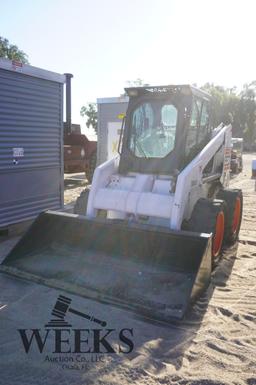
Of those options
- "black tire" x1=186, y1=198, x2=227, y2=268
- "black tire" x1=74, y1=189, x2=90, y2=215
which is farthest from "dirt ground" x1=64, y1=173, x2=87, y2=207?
Result: "black tire" x1=186, y1=198, x2=227, y2=268

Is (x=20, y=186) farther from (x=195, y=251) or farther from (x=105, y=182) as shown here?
(x=195, y=251)

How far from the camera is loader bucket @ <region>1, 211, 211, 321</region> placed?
13.1 ft

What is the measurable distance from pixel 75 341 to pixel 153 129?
130 inches

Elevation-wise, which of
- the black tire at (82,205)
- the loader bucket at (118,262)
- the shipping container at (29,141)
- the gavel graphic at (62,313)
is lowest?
the gavel graphic at (62,313)

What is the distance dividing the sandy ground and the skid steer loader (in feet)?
0.59

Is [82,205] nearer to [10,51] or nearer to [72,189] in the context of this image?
[72,189]

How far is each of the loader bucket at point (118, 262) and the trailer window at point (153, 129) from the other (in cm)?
143

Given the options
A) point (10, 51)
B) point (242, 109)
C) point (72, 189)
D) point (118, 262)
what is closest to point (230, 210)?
point (118, 262)

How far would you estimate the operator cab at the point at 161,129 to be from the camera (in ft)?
17.9

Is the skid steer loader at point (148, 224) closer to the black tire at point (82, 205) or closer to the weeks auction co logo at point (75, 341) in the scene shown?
the black tire at point (82, 205)

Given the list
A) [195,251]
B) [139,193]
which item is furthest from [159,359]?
[139,193]

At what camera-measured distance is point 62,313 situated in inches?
152

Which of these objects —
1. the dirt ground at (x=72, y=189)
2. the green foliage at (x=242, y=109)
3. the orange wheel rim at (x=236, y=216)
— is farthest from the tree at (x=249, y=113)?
the orange wheel rim at (x=236, y=216)

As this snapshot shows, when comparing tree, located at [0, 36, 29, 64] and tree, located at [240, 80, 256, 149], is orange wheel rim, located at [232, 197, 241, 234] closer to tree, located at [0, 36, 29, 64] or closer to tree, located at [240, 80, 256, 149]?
tree, located at [0, 36, 29, 64]
